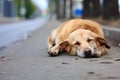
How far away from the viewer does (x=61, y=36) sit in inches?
384

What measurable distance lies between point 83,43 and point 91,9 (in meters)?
25.7

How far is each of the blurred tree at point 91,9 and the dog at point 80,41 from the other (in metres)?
21.8

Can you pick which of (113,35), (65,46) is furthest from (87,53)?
(113,35)

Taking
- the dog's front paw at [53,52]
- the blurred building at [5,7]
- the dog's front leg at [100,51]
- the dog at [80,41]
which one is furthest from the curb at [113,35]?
the blurred building at [5,7]

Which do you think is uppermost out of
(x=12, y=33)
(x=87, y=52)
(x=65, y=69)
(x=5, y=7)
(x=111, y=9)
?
(x=111, y=9)

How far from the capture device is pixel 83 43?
334 inches

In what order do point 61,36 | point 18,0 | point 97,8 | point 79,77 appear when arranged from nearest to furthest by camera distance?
point 79,77
point 61,36
point 97,8
point 18,0

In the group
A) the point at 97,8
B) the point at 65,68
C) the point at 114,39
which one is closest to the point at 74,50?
the point at 65,68

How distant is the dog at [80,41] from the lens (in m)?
8.53

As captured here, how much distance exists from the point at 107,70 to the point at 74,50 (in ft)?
6.81

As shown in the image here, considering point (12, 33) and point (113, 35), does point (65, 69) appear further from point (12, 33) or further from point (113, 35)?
point (12, 33)

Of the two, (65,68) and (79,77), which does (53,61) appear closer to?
(65,68)

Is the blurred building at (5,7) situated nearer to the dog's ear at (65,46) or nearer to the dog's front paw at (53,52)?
the dog's front paw at (53,52)

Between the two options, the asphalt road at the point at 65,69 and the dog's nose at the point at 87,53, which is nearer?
the asphalt road at the point at 65,69
